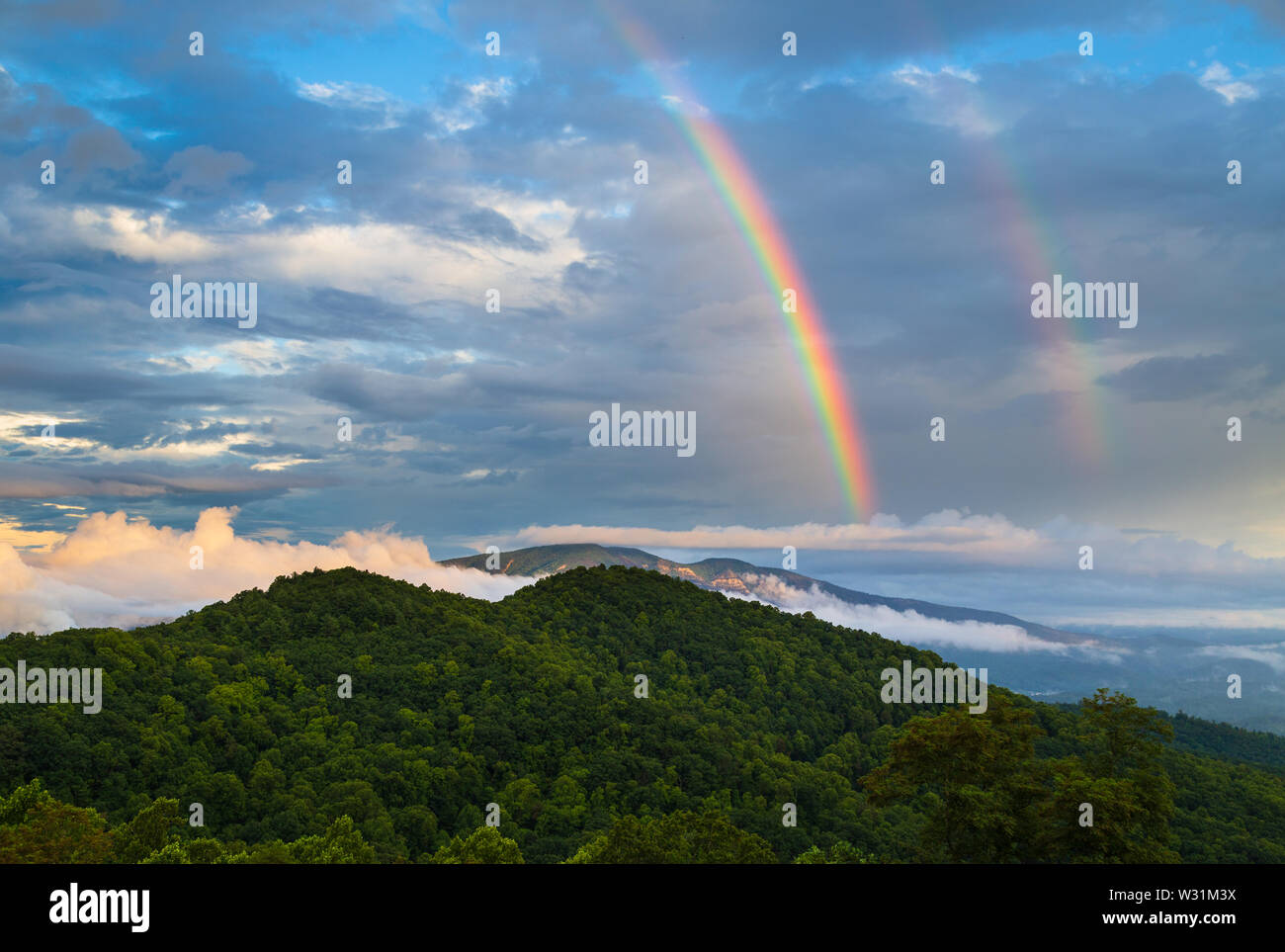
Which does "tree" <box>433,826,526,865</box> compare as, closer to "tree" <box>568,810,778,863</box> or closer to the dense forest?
the dense forest

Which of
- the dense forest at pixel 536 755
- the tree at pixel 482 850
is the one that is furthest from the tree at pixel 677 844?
the tree at pixel 482 850

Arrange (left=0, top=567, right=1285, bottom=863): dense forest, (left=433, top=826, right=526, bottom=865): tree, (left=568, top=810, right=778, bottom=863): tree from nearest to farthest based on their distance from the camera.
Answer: (left=0, top=567, right=1285, bottom=863): dense forest, (left=568, top=810, right=778, bottom=863): tree, (left=433, top=826, right=526, bottom=865): tree

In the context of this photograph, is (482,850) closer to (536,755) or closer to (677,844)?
(677,844)

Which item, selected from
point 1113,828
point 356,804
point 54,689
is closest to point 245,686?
point 54,689

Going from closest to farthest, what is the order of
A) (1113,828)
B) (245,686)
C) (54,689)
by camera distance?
(1113,828)
(54,689)
(245,686)

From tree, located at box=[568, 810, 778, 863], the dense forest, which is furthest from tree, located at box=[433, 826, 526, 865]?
tree, located at box=[568, 810, 778, 863]

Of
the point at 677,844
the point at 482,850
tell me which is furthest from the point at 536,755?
the point at 677,844

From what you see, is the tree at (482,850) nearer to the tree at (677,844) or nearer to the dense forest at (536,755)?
the dense forest at (536,755)
